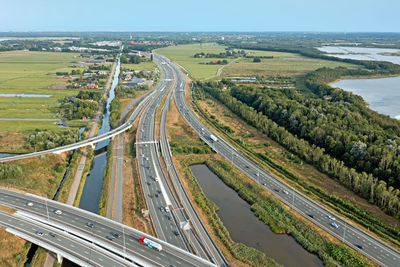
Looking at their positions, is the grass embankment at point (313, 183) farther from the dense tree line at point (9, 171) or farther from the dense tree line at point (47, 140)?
the dense tree line at point (9, 171)

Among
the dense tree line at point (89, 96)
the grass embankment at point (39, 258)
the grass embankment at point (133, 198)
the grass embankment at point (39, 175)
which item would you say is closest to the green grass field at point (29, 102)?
the dense tree line at point (89, 96)

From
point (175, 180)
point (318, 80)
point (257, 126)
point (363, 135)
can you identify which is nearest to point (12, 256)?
point (175, 180)

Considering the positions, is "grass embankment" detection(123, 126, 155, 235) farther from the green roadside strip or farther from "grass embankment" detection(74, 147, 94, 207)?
"grass embankment" detection(74, 147, 94, 207)

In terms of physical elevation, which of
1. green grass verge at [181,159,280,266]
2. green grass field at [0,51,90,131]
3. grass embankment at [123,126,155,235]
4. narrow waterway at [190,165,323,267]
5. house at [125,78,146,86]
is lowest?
narrow waterway at [190,165,323,267]

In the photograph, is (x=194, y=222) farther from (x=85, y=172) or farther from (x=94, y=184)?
(x=85, y=172)

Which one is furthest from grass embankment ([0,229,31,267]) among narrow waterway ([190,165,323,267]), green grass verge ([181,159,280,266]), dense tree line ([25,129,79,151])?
dense tree line ([25,129,79,151])

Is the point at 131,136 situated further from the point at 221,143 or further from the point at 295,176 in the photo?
the point at 295,176
